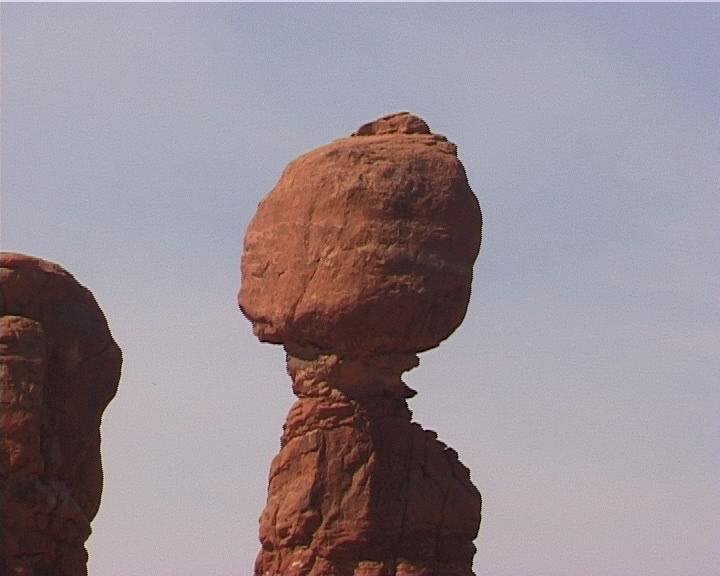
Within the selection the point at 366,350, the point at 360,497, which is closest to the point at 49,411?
the point at 366,350

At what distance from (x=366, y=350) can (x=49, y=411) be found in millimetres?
5248

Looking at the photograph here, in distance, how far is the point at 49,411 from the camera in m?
29.3

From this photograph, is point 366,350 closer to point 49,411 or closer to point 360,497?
point 360,497

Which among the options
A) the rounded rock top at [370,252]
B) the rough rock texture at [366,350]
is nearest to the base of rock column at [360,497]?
the rough rock texture at [366,350]

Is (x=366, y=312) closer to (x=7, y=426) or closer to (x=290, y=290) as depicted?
(x=290, y=290)

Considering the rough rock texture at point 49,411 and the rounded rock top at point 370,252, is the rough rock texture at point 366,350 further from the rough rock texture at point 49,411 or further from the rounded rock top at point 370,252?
the rough rock texture at point 49,411

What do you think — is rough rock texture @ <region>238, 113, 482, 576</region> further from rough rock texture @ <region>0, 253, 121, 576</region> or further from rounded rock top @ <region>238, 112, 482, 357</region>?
rough rock texture @ <region>0, 253, 121, 576</region>

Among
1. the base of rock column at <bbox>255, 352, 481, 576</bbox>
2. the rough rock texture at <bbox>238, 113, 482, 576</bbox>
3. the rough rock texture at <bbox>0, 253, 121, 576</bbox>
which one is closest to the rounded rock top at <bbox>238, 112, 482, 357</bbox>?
the rough rock texture at <bbox>238, 113, 482, 576</bbox>

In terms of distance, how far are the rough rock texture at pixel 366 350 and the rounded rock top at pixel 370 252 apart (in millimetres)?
15

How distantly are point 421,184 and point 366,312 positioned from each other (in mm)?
1569

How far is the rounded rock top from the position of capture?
25.7 meters

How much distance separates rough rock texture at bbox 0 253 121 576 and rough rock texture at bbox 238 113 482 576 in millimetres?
3615

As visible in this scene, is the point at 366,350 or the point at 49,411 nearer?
the point at 366,350

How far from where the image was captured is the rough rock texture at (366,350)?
84.1 feet
